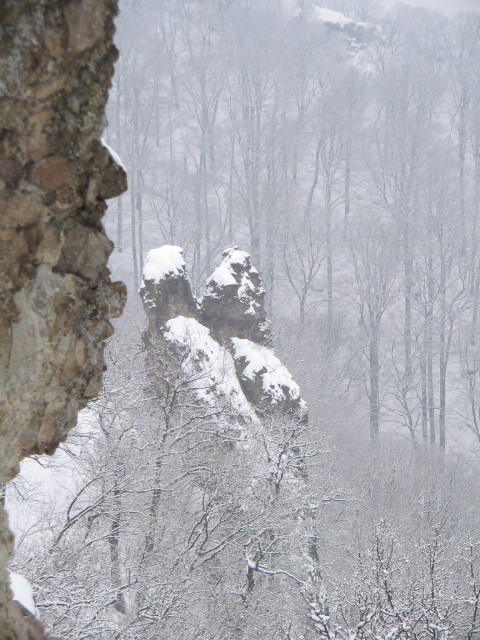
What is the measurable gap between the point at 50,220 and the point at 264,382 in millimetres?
14357

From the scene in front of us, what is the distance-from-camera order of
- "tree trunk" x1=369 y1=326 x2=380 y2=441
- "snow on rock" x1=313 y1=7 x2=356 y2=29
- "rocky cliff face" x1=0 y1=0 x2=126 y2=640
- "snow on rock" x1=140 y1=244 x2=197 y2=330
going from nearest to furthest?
"rocky cliff face" x1=0 y1=0 x2=126 y2=640 → "snow on rock" x1=140 y1=244 x2=197 y2=330 → "tree trunk" x1=369 y1=326 x2=380 y2=441 → "snow on rock" x1=313 y1=7 x2=356 y2=29

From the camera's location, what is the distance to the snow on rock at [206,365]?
48.9ft

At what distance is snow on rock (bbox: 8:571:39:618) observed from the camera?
321cm

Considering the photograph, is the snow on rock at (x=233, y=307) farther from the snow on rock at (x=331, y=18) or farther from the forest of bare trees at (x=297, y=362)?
the snow on rock at (x=331, y=18)

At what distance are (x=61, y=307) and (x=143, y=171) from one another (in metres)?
39.1

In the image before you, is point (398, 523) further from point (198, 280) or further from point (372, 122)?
point (372, 122)

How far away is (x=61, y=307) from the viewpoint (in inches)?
96.1

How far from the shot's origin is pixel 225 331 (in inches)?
682

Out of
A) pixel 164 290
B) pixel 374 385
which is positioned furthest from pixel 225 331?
pixel 374 385

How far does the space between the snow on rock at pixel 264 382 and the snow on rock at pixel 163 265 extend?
2761 mm

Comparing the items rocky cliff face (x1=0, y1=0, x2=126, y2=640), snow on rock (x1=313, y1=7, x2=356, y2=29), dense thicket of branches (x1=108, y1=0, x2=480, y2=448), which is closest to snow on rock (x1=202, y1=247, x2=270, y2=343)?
dense thicket of branches (x1=108, y1=0, x2=480, y2=448)

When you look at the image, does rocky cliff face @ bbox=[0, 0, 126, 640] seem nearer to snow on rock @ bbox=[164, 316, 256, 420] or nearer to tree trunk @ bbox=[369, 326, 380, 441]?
snow on rock @ bbox=[164, 316, 256, 420]

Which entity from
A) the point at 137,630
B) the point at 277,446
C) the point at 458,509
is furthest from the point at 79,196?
the point at 458,509

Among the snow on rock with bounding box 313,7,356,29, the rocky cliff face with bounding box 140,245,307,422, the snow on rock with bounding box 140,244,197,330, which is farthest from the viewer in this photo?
the snow on rock with bounding box 313,7,356,29
